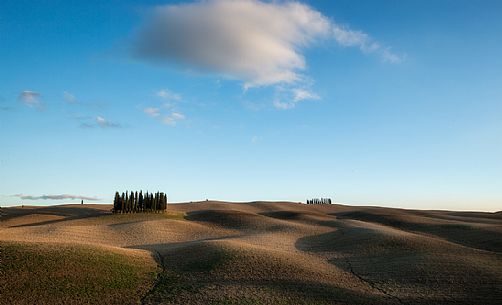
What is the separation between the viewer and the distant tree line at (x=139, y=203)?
78.6 metres

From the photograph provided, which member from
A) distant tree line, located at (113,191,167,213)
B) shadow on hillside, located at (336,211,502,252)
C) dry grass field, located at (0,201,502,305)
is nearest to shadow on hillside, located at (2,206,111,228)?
distant tree line, located at (113,191,167,213)

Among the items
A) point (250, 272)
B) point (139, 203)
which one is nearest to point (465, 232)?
point (250, 272)

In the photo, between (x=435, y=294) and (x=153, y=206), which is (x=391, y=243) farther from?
(x=153, y=206)

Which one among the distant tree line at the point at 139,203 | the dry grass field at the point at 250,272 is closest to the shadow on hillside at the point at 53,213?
the distant tree line at the point at 139,203

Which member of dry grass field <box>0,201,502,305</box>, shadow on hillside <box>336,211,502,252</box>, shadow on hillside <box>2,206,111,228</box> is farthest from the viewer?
shadow on hillside <box>2,206,111,228</box>

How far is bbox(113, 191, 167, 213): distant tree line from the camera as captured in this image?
7862 cm

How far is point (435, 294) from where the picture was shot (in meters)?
26.3

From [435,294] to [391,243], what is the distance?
16453mm

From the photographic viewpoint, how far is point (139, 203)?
3204 inches

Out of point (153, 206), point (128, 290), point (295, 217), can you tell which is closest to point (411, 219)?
point (295, 217)

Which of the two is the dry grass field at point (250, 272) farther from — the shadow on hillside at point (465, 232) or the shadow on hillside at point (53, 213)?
the shadow on hillside at point (53, 213)

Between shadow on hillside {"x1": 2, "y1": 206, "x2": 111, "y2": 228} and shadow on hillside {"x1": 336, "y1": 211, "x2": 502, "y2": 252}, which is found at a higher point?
shadow on hillside {"x1": 2, "y1": 206, "x2": 111, "y2": 228}

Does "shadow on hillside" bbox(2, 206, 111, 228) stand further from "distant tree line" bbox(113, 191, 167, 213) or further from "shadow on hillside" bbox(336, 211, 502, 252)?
"shadow on hillside" bbox(336, 211, 502, 252)

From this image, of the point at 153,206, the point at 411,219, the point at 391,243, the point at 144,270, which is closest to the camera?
the point at 144,270
